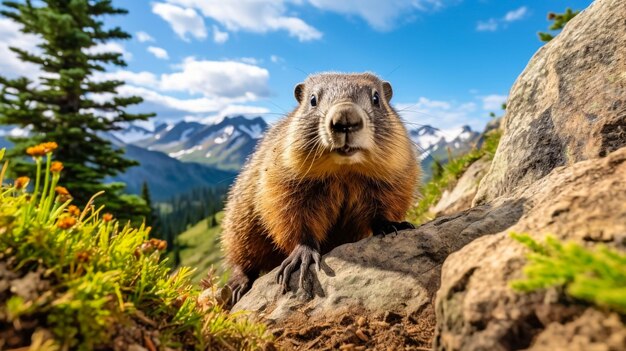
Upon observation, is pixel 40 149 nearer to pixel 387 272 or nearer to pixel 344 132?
pixel 344 132

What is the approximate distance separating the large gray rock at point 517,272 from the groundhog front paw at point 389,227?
2069 mm

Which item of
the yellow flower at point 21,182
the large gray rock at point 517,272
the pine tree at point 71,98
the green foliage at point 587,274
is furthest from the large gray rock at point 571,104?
the pine tree at point 71,98

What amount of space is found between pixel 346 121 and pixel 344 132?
0.39 ft

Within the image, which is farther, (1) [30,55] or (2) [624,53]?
(1) [30,55]

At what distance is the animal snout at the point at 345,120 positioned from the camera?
14.1 feet

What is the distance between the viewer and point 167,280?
3.15 metres

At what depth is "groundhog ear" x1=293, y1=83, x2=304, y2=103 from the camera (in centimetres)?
633

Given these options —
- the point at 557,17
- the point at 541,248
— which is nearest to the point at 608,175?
the point at 541,248

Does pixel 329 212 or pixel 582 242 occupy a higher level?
pixel 582 242

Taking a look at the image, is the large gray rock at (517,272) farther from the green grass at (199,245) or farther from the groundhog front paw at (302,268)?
the green grass at (199,245)

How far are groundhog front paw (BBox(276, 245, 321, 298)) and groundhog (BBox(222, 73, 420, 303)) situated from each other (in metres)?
0.01

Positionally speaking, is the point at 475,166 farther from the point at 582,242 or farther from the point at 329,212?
the point at 582,242

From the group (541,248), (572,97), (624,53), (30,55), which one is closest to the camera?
(541,248)

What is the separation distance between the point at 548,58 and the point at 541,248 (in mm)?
4302
